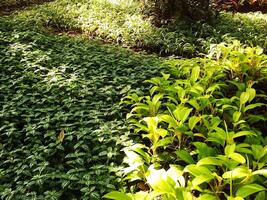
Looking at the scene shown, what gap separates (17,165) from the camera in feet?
12.0

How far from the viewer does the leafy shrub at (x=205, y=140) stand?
2678mm

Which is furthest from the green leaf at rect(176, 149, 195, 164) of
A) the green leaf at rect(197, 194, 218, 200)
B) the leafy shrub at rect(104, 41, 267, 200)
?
the green leaf at rect(197, 194, 218, 200)

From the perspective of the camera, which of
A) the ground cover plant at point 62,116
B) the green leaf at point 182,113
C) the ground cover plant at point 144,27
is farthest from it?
the ground cover plant at point 144,27

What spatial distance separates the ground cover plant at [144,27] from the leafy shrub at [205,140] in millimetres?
1764

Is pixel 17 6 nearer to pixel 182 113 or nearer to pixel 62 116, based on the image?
pixel 62 116

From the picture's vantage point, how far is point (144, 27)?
806cm

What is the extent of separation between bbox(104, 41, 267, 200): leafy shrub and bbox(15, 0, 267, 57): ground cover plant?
5.79 ft

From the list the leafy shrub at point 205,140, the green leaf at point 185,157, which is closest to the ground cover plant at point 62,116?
the leafy shrub at point 205,140

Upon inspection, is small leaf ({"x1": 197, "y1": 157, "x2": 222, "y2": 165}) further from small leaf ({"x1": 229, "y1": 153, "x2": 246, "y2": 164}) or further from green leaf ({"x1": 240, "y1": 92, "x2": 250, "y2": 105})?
green leaf ({"x1": 240, "y1": 92, "x2": 250, "y2": 105})

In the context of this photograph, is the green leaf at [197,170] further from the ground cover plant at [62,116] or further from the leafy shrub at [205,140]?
the ground cover plant at [62,116]

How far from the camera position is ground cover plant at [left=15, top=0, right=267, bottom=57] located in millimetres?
7133

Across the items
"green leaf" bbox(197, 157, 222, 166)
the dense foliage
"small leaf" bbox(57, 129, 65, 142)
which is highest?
"green leaf" bbox(197, 157, 222, 166)

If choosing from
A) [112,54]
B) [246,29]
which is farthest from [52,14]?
[246,29]

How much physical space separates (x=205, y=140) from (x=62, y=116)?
1.99 metres
